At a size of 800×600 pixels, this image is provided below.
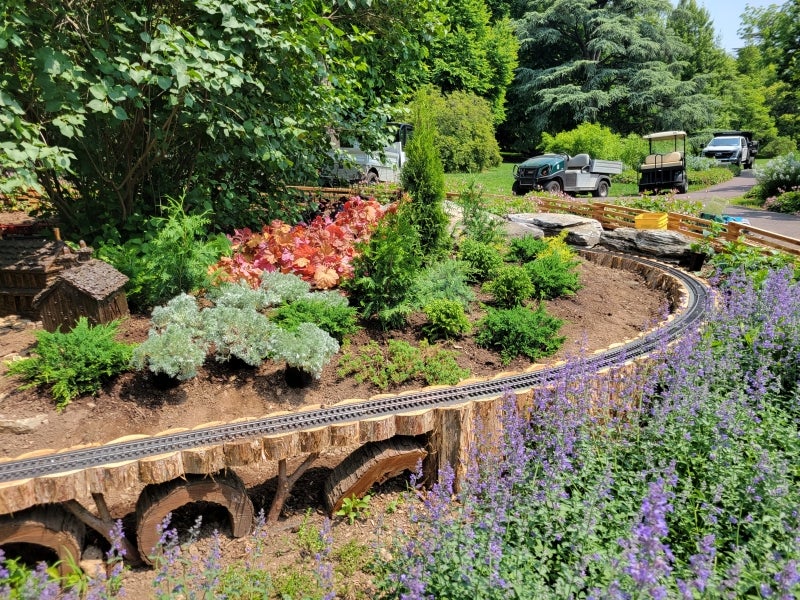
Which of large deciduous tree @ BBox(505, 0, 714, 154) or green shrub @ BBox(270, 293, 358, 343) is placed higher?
large deciduous tree @ BBox(505, 0, 714, 154)

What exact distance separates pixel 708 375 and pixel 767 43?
23.5 meters

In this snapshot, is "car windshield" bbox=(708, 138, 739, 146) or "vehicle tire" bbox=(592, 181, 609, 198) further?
"car windshield" bbox=(708, 138, 739, 146)

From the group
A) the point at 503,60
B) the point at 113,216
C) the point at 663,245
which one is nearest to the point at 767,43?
the point at 503,60

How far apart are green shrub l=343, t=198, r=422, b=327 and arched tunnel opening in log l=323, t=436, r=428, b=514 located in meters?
1.60

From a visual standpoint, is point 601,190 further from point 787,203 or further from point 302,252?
point 302,252

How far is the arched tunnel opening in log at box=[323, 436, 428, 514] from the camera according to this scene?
2.88 meters

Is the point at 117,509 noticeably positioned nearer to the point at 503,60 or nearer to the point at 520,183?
the point at 520,183

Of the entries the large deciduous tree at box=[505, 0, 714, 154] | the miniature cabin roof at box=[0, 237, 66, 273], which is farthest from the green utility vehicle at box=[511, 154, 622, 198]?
the miniature cabin roof at box=[0, 237, 66, 273]

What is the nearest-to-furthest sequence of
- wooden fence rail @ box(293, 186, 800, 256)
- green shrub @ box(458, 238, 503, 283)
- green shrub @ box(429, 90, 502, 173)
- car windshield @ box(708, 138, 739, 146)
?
green shrub @ box(458, 238, 503, 283) → wooden fence rail @ box(293, 186, 800, 256) → green shrub @ box(429, 90, 502, 173) → car windshield @ box(708, 138, 739, 146)

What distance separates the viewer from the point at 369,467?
2.87m

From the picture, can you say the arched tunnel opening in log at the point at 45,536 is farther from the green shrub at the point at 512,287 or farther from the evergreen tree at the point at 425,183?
the evergreen tree at the point at 425,183

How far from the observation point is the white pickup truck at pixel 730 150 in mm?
28641

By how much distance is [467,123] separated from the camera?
2364 centimetres

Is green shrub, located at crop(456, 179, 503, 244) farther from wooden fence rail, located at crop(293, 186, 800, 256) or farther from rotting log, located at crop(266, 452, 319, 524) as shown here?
rotting log, located at crop(266, 452, 319, 524)
